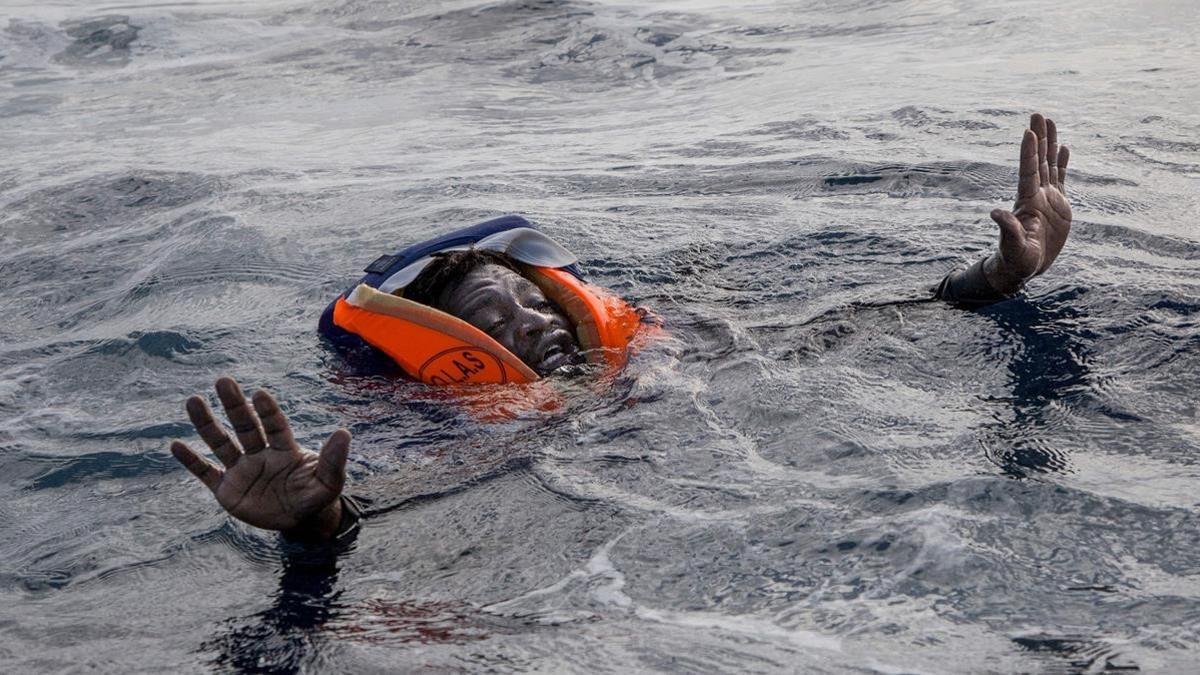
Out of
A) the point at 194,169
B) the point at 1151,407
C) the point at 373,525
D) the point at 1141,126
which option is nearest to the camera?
the point at 373,525

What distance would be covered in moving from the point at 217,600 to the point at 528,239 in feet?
7.99

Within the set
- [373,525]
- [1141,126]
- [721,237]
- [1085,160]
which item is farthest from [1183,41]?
[373,525]

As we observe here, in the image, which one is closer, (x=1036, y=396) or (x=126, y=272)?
(x=1036, y=396)

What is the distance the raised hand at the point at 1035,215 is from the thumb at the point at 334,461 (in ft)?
9.23

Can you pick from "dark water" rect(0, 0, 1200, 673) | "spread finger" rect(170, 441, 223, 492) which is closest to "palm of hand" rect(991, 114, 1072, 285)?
"dark water" rect(0, 0, 1200, 673)

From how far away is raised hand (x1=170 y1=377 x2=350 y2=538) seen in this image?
321 cm

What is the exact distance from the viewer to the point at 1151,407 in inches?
162

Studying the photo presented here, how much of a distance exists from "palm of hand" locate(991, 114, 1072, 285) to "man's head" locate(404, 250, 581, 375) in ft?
6.09

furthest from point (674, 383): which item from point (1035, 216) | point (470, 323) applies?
point (1035, 216)

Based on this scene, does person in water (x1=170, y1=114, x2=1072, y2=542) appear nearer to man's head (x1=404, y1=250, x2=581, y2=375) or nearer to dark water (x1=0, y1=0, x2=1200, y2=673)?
man's head (x1=404, y1=250, x2=581, y2=375)

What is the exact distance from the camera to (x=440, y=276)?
5297 mm

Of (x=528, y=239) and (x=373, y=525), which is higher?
(x=528, y=239)

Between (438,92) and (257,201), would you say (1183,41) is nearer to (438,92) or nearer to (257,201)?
(438,92)

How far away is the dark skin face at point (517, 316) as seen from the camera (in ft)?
16.1
